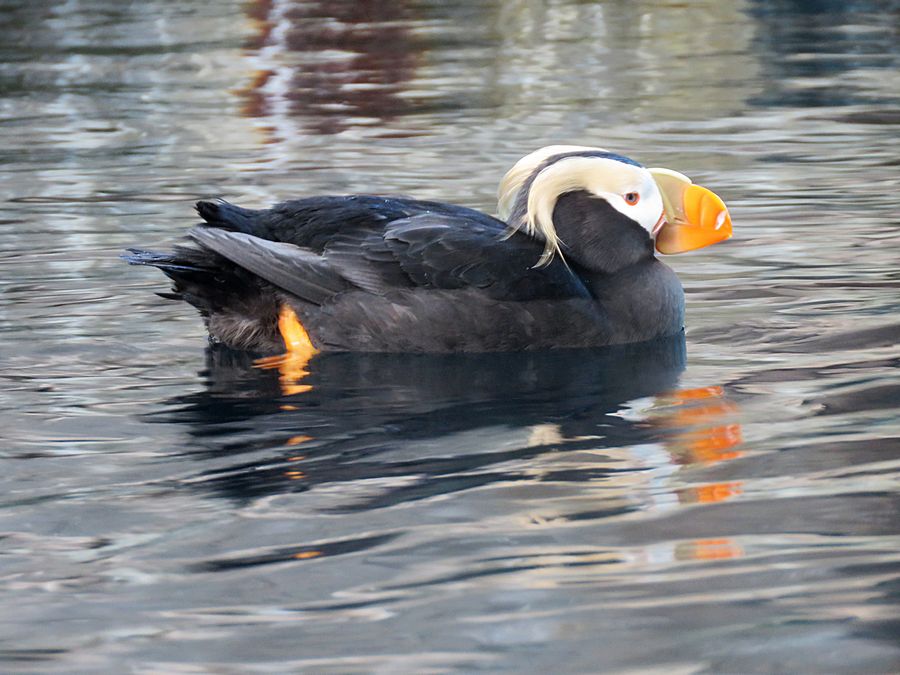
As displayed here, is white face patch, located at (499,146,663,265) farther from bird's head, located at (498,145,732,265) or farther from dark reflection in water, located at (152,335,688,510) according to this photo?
dark reflection in water, located at (152,335,688,510)

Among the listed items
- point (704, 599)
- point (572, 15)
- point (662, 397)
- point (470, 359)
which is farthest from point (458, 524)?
point (572, 15)

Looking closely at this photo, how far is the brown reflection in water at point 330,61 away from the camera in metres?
→ 12.9

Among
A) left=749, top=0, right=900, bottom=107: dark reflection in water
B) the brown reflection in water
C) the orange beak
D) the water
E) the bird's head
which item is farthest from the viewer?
the brown reflection in water

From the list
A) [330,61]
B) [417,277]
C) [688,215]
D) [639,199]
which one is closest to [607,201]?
[639,199]

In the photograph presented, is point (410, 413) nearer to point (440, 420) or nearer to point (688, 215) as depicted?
point (440, 420)

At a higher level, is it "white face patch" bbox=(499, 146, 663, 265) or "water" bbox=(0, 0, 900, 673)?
"white face patch" bbox=(499, 146, 663, 265)

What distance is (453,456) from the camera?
459 cm

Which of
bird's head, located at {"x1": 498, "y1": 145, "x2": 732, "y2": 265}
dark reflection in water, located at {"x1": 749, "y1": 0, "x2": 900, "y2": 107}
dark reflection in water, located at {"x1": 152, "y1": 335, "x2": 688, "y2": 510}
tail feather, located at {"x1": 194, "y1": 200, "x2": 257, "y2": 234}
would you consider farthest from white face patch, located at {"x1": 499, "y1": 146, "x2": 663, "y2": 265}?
dark reflection in water, located at {"x1": 749, "y1": 0, "x2": 900, "y2": 107}

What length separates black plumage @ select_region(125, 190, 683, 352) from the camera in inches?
221

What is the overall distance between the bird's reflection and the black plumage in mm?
99

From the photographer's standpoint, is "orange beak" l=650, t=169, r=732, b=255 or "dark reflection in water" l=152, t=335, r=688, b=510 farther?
"orange beak" l=650, t=169, r=732, b=255

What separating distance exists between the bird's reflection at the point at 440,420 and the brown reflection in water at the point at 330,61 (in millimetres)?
6209

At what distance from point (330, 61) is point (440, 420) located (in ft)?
39.4

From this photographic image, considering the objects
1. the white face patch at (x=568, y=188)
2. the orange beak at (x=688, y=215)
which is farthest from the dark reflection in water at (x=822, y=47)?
the white face patch at (x=568, y=188)
